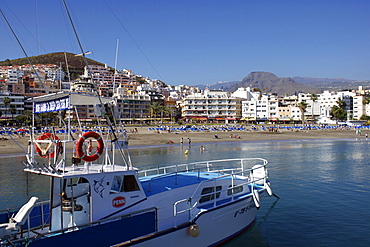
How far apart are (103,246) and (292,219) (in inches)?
413

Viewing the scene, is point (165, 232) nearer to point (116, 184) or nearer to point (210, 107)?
point (116, 184)

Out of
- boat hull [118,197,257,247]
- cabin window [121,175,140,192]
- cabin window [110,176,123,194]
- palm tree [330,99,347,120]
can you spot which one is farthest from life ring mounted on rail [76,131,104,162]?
palm tree [330,99,347,120]

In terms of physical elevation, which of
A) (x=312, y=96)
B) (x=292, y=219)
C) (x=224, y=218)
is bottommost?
(x=292, y=219)

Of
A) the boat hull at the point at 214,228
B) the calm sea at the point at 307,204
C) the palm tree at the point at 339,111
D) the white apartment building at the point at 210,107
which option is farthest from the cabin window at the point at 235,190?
the palm tree at the point at 339,111

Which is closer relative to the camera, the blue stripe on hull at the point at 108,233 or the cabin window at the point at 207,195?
the blue stripe on hull at the point at 108,233

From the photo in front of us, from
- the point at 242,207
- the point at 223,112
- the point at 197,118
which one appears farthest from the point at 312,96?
the point at 242,207

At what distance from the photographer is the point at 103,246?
10.0m

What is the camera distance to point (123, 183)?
11359 millimetres

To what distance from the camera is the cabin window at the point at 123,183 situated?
37.3 feet

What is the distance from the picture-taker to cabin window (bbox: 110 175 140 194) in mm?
11359

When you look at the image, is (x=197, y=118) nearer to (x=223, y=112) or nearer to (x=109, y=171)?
(x=223, y=112)

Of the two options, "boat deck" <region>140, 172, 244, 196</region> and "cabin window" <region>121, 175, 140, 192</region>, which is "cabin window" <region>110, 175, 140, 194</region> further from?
"boat deck" <region>140, 172, 244, 196</region>

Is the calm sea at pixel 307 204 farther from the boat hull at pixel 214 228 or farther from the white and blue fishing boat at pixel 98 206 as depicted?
the white and blue fishing boat at pixel 98 206

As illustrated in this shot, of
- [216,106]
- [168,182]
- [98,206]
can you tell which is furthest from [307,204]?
[216,106]
